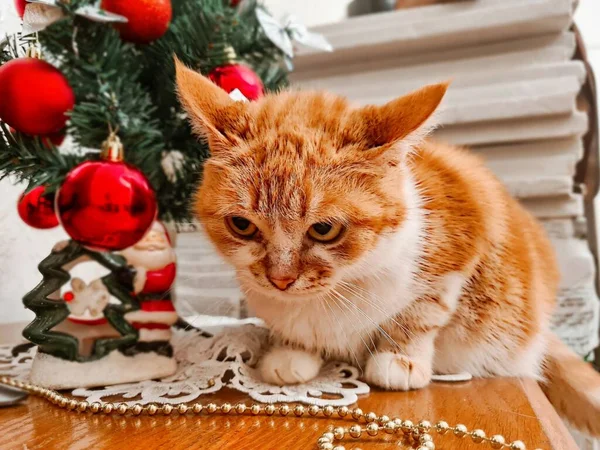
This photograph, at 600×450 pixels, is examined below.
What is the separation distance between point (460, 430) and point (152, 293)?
448 millimetres

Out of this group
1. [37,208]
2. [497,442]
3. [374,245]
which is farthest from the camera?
[37,208]

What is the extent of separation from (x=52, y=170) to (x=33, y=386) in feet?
0.94

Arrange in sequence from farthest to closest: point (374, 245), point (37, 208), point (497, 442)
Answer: point (37, 208) → point (374, 245) → point (497, 442)

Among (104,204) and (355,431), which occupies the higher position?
(104,204)

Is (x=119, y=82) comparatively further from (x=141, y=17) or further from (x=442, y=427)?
(x=442, y=427)

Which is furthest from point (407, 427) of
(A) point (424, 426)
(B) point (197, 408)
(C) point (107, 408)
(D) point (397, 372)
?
(C) point (107, 408)

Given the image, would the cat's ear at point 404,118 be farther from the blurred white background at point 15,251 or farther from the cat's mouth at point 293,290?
the blurred white background at point 15,251

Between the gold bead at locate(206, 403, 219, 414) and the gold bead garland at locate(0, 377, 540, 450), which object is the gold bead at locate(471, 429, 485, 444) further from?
the gold bead at locate(206, 403, 219, 414)

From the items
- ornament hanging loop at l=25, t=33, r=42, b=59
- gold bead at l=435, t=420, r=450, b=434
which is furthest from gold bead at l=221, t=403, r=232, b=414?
ornament hanging loop at l=25, t=33, r=42, b=59

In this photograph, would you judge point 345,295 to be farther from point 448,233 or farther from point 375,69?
point 375,69

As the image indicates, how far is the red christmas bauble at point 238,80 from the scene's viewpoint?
2.25 feet

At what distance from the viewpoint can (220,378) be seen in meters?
0.62

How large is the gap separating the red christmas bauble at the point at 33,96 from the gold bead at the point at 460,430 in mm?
592

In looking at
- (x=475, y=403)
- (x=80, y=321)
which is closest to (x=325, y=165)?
(x=475, y=403)
